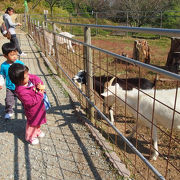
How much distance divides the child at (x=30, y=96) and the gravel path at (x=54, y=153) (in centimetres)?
21

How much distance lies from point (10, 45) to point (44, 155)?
5.75 feet

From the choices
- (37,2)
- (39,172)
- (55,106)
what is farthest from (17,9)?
(39,172)

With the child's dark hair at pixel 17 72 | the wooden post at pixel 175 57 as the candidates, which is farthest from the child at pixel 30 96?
the wooden post at pixel 175 57

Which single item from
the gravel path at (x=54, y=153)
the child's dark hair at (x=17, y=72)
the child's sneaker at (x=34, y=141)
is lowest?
the gravel path at (x=54, y=153)

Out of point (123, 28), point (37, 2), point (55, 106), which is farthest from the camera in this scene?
point (37, 2)

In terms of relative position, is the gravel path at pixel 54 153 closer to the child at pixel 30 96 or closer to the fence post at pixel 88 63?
the child at pixel 30 96

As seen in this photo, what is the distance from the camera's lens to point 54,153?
8.80 ft

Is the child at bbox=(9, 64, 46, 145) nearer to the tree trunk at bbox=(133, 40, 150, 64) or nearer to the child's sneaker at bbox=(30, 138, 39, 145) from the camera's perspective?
the child's sneaker at bbox=(30, 138, 39, 145)

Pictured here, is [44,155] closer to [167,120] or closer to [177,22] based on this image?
[167,120]

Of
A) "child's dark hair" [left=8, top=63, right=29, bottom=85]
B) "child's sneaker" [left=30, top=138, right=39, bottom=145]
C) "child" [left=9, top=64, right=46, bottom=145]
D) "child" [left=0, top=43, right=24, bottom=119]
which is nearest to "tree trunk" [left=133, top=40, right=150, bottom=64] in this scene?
"child" [left=0, top=43, right=24, bottom=119]

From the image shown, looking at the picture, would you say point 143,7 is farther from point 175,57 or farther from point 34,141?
point 34,141

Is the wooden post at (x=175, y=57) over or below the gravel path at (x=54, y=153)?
over

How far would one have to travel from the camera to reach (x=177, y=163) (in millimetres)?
2857

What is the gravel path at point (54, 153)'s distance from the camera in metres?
2.35
